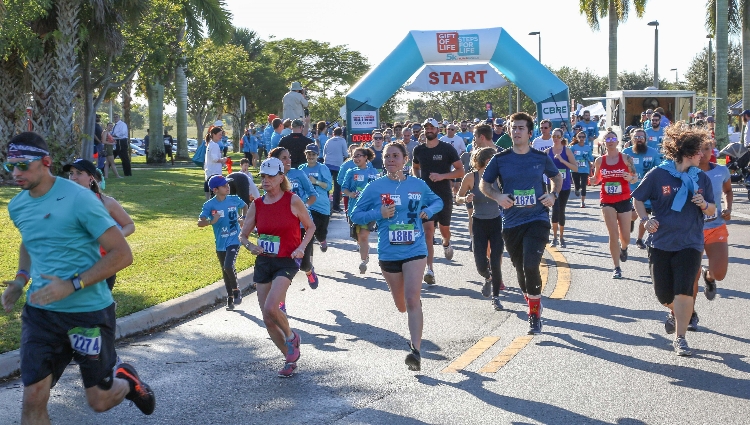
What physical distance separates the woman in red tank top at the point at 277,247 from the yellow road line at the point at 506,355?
4.84 feet

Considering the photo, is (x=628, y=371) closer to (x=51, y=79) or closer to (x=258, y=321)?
(x=258, y=321)

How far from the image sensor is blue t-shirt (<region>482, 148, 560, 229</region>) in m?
8.77

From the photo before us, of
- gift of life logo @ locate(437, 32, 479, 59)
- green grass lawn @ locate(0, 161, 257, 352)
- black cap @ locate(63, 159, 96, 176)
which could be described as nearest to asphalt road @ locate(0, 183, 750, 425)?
green grass lawn @ locate(0, 161, 257, 352)

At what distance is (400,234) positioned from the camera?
770cm

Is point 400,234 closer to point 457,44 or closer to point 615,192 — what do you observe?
point 615,192

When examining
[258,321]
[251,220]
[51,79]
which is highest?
[51,79]

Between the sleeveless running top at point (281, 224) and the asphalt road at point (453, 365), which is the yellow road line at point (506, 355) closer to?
the asphalt road at point (453, 365)

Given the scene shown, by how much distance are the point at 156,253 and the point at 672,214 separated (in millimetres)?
8534

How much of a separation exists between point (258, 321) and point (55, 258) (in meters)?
4.75

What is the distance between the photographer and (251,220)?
8000 millimetres

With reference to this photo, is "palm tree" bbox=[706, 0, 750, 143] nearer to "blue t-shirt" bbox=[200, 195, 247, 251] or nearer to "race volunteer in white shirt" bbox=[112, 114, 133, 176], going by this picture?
"race volunteer in white shirt" bbox=[112, 114, 133, 176]

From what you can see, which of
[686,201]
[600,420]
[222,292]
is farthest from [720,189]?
[222,292]

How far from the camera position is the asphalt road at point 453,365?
6332mm

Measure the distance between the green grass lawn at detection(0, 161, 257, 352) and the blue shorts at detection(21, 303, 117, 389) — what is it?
3.01 meters
